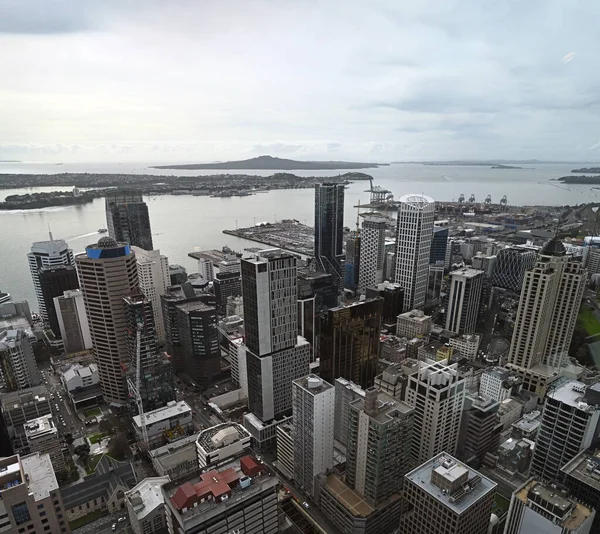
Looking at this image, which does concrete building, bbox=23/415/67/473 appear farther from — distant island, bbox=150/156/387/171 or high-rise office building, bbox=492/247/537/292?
distant island, bbox=150/156/387/171

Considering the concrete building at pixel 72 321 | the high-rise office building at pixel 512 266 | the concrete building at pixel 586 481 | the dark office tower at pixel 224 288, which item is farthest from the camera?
the high-rise office building at pixel 512 266

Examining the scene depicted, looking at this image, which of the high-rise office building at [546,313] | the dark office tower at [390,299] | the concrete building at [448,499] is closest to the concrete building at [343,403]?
the concrete building at [448,499]

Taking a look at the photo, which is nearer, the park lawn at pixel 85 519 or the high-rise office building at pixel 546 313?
the park lawn at pixel 85 519

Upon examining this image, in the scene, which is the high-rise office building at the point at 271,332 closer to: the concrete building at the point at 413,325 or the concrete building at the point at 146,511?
the concrete building at the point at 146,511

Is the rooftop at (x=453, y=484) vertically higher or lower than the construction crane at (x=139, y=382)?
higher

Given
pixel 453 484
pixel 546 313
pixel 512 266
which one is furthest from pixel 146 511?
pixel 512 266
